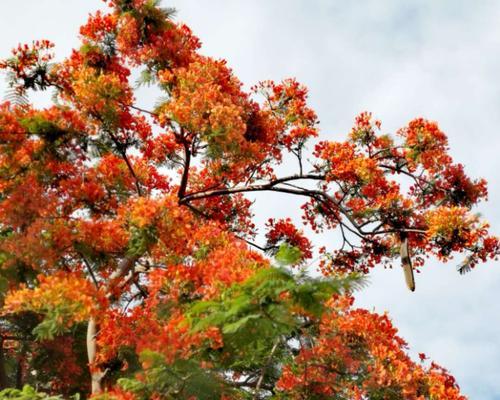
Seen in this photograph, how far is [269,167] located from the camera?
40.2 feet

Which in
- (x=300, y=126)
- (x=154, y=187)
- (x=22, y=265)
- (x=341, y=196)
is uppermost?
(x=300, y=126)

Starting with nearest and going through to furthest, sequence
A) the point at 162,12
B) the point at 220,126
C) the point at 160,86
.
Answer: the point at 220,126 → the point at 160,86 → the point at 162,12

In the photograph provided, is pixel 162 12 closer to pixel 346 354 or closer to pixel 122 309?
pixel 122 309

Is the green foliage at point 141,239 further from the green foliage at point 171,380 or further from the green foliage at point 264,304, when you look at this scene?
the green foliage at point 171,380

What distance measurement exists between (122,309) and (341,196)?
459 centimetres

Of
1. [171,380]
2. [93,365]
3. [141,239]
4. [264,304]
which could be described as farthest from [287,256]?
[93,365]

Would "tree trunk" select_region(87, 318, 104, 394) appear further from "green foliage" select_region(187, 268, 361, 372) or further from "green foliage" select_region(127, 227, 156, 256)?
"green foliage" select_region(187, 268, 361, 372)

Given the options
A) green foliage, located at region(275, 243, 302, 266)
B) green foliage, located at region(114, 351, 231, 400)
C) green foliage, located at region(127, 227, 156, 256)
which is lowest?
green foliage, located at region(114, 351, 231, 400)

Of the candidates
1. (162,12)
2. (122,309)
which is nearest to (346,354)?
(122,309)

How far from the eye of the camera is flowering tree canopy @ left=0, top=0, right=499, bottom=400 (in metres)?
7.00

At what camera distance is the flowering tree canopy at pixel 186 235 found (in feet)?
23.0

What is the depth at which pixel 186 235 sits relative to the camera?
8188 millimetres

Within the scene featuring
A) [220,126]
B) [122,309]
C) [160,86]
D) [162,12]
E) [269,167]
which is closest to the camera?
[220,126]

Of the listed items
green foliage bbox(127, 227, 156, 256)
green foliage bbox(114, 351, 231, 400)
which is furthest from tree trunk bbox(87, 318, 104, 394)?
green foliage bbox(114, 351, 231, 400)
